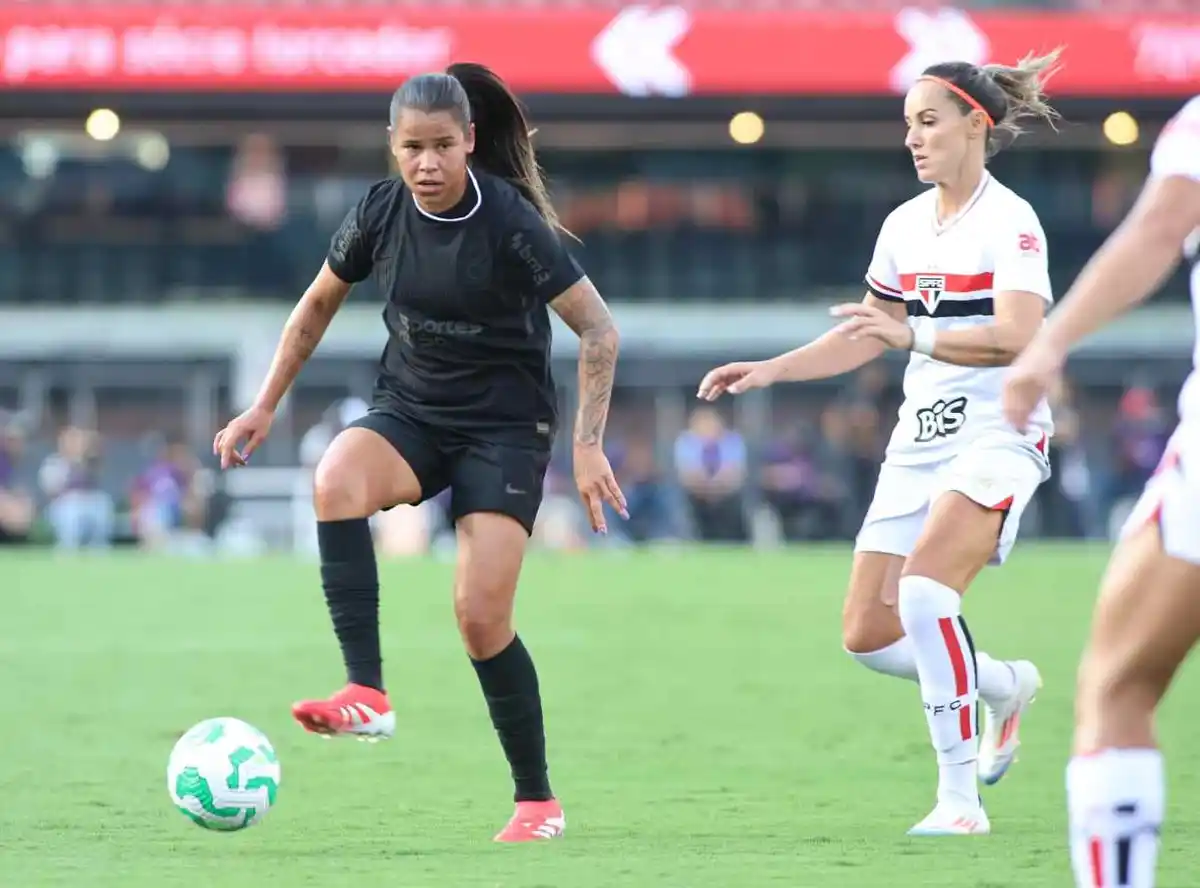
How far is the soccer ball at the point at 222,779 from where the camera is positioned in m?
6.05

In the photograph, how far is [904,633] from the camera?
6.94 metres

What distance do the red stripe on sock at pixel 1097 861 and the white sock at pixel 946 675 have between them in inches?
94.7

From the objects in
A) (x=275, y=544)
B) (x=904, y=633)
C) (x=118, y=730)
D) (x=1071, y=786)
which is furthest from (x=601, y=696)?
(x=275, y=544)

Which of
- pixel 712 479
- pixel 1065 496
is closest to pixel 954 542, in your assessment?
pixel 712 479

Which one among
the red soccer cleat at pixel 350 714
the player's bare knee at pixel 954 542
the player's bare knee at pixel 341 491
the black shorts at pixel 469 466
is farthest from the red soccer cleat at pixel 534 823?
the player's bare knee at pixel 954 542

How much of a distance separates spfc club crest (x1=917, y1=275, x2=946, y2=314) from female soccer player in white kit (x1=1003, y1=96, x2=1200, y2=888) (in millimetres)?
2569

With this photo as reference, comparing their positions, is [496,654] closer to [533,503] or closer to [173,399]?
[533,503]

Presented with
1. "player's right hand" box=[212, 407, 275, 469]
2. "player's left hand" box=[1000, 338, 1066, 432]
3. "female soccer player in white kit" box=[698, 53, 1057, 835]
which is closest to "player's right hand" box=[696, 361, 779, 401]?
"female soccer player in white kit" box=[698, 53, 1057, 835]

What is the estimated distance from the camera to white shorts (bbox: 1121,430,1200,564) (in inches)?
152

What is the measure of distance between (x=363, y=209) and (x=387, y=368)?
48cm

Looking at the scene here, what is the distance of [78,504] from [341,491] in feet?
67.2

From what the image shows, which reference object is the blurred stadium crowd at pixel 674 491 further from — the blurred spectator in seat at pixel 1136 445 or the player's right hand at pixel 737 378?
the player's right hand at pixel 737 378

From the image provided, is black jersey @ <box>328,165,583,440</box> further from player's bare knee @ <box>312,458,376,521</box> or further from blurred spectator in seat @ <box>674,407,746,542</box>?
blurred spectator in seat @ <box>674,407,746,542</box>

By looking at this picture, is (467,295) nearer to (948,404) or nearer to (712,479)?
(948,404)
